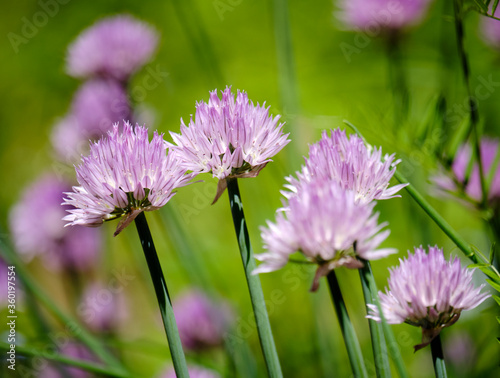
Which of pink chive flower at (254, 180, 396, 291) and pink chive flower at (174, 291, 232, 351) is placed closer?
pink chive flower at (254, 180, 396, 291)

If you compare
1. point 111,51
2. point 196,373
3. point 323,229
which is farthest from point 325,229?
point 111,51

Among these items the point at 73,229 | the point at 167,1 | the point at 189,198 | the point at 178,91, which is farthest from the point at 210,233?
the point at 167,1

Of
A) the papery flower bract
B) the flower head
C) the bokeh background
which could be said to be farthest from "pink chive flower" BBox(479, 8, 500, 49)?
the flower head

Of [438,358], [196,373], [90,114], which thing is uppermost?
[90,114]

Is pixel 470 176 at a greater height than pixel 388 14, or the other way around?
pixel 388 14

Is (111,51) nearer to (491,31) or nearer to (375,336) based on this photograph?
(491,31)

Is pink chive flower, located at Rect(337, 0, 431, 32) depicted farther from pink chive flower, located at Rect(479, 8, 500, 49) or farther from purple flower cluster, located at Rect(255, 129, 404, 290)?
purple flower cluster, located at Rect(255, 129, 404, 290)
